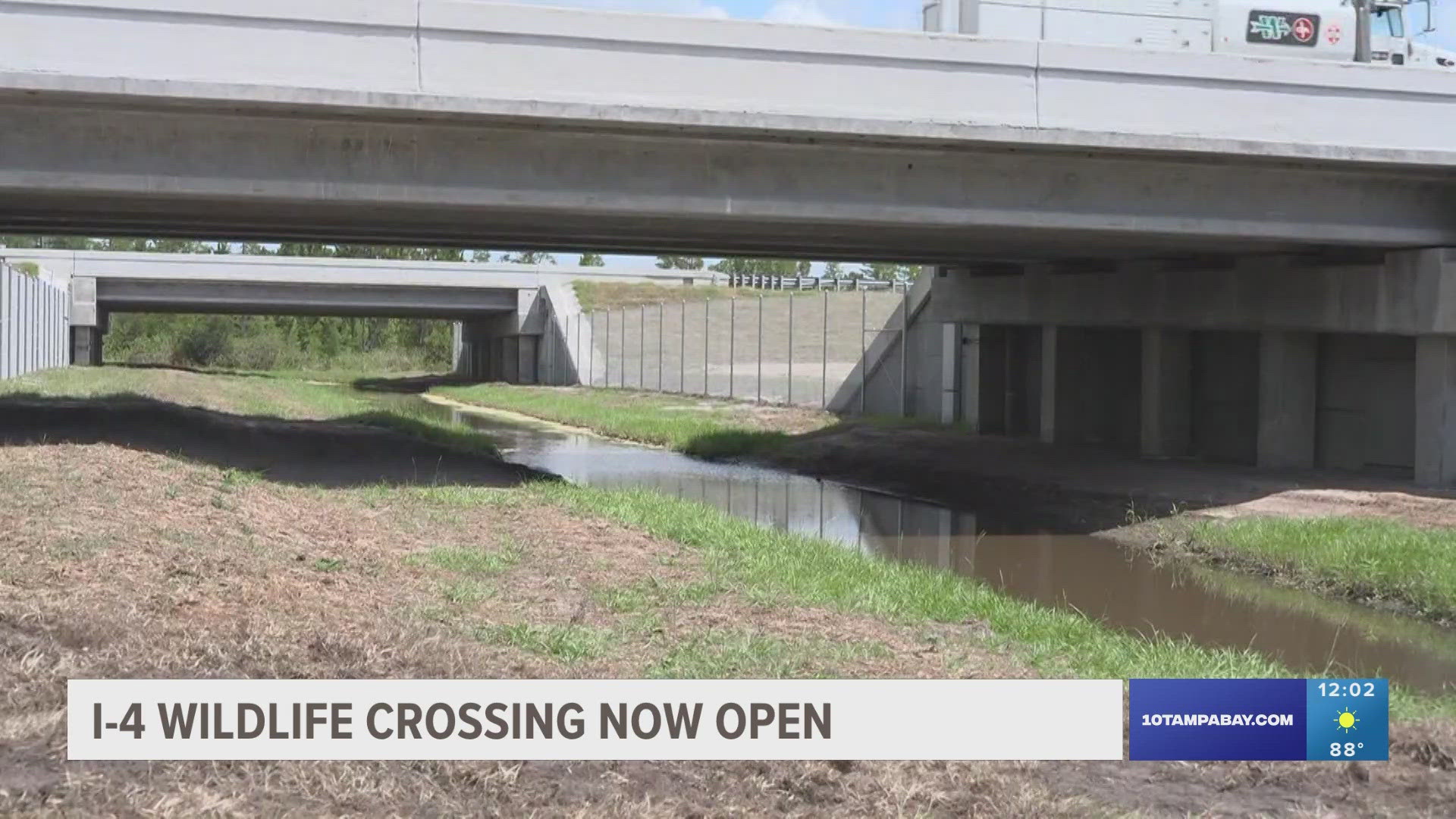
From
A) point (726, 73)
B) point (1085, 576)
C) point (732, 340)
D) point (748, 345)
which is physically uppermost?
point (726, 73)

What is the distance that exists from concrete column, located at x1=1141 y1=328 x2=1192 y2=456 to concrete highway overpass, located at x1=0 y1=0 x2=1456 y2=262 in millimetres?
5691

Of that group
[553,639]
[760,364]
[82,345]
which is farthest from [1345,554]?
[82,345]

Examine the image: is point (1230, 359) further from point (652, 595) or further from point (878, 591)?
point (652, 595)

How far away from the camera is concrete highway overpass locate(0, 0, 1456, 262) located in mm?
17750

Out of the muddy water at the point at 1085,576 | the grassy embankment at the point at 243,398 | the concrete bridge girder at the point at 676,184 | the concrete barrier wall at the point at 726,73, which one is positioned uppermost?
the concrete barrier wall at the point at 726,73

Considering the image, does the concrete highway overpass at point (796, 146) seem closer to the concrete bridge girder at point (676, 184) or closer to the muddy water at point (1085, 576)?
the concrete bridge girder at point (676, 184)

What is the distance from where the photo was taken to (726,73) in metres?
19.0

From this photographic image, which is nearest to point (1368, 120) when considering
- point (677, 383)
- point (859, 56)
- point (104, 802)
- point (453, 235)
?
point (859, 56)

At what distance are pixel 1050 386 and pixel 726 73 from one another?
44.9ft

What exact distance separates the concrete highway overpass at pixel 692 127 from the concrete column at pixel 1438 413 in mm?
1532

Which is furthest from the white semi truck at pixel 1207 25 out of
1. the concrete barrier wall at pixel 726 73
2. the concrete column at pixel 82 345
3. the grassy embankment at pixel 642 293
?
the concrete column at pixel 82 345

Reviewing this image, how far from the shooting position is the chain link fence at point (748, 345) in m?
42.0

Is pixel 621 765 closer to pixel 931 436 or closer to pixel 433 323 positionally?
pixel 931 436

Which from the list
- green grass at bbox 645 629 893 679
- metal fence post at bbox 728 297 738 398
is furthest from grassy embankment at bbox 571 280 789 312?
green grass at bbox 645 629 893 679
